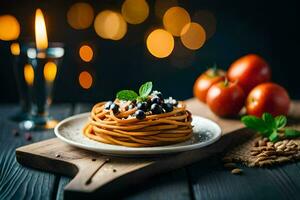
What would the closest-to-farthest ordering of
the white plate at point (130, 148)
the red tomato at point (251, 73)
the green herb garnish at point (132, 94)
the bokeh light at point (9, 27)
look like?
the white plate at point (130, 148)
the green herb garnish at point (132, 94)
the red tomato at point (251, 73)
the bokeh light at point (9, 27)

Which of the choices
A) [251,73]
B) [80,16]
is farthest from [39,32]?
[251,73]

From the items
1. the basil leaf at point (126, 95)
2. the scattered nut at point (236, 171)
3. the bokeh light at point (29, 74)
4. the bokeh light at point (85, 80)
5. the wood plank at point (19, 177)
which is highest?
the basil leaf at point (126, 95)

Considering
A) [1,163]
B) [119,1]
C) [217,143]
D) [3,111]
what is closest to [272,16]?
[119,1]

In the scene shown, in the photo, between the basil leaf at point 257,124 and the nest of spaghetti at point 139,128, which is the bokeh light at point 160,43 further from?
the nest of spaghetti at point 139,128

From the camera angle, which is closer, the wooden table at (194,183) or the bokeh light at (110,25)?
the wooden table at (194,183)

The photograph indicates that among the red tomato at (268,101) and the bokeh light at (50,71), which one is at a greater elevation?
the bokeh light at (50,71)

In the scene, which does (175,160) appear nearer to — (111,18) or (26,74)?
(26,74)

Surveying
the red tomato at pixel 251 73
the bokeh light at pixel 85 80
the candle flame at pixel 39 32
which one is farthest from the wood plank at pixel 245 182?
the bokeh light at pixel 85 80
